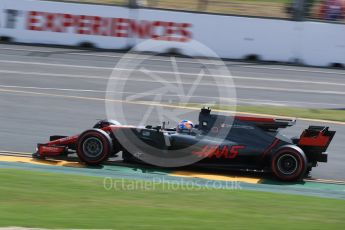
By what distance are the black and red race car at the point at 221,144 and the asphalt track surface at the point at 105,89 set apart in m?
0.92

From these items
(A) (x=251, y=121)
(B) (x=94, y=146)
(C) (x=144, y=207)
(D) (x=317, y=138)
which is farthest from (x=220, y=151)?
(C) (x=144, y=207)

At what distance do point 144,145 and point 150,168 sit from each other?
0.37 m

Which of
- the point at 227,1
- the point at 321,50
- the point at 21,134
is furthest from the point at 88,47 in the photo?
the point at 21,134

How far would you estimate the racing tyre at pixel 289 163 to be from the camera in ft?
34.7

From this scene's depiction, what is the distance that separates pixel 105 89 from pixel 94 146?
7151 mm

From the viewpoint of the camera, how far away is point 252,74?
2214 centimetres

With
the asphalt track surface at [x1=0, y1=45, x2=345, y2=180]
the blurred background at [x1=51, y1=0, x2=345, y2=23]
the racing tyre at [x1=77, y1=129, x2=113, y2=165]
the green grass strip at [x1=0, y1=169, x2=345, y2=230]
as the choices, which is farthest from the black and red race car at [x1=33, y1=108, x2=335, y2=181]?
the blurred background at [x1=51, y1=0, x2=345, y2=23]

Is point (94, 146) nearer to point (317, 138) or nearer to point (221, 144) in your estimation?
point (221, 144)

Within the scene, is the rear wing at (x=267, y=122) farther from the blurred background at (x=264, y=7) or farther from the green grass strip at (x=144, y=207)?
the blurred background at (x=264, y=7)

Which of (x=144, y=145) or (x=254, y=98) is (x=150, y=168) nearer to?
(x=144, y=145)

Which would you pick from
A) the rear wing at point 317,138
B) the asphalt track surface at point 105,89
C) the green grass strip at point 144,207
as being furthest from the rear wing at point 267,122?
the green grass strip at point 144,207

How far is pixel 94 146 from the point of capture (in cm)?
1100

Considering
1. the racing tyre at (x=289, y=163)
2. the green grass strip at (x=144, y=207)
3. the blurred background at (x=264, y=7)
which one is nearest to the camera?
the green grass strip at (x=144, y=207)

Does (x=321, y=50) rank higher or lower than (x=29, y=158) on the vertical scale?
higher
